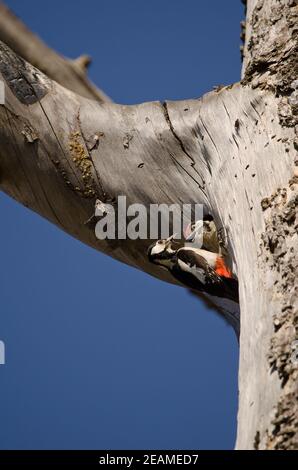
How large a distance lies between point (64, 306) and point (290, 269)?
2005 cm

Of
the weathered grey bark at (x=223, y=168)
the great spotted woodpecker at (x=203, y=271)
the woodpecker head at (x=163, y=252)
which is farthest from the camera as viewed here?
the woodpecker head at (x=163, y=252)

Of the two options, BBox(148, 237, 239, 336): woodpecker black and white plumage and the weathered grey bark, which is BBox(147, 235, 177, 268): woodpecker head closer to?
BBox(148, 237, 239, 336): woodpecker black and white plumage

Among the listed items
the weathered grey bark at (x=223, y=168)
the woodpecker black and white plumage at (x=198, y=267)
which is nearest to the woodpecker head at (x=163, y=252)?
the woodpecker black and white plumage at (x=198, y=267)

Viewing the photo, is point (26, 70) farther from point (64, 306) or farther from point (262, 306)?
point (64, 306)

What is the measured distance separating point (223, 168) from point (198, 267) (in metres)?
0.22

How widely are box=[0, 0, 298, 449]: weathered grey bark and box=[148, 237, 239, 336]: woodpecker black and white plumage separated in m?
0.06

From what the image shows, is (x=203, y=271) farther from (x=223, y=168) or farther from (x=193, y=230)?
(x=223, y=168)

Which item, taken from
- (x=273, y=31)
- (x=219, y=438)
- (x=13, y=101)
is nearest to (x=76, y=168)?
(x=13, y=101)

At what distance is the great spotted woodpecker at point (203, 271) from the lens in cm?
169

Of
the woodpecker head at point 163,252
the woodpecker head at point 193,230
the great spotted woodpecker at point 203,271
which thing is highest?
the woodpecker head at point 193,230

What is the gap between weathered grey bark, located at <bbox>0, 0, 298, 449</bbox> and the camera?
1256 mm

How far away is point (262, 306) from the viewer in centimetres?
133

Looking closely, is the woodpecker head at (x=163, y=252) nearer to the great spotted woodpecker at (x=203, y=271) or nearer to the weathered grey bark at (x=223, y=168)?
the great spotted woodpecker at (x=203, y=271)

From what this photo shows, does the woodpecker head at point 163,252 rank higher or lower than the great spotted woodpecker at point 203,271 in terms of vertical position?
higher
